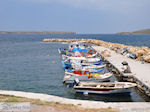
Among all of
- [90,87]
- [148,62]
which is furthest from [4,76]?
[148,62]

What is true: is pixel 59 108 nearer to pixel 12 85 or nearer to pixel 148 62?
pixel 12 85

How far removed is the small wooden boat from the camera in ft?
57.6

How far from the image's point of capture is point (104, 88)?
17891mm

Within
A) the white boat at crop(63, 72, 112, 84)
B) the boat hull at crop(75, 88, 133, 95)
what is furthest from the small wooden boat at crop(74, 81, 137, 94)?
the white boat at crop(63, 72, 112, 84)

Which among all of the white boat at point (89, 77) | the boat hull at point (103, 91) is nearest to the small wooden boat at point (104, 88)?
the boat hull at point (103, 91)

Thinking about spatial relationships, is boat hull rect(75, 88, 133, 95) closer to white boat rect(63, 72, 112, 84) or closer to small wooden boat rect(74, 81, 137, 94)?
small wooden boat rect(74, 81, 137, 94)

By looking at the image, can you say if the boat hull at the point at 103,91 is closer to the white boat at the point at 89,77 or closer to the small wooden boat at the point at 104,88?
the small wooden boat at the point at 104,88

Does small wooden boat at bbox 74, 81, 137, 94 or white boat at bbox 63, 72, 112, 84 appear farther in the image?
white boat at bbox 63, 72, 112, 84

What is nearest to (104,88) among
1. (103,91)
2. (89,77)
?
(103,91)

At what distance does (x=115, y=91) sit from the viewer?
58.1 ft

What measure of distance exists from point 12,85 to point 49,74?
609cm

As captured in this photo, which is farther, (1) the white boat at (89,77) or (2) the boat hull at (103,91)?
(1) the white boat at (89,77)

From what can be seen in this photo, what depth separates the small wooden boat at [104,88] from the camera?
57.6 ft

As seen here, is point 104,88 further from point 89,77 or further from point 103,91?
point 89,77
